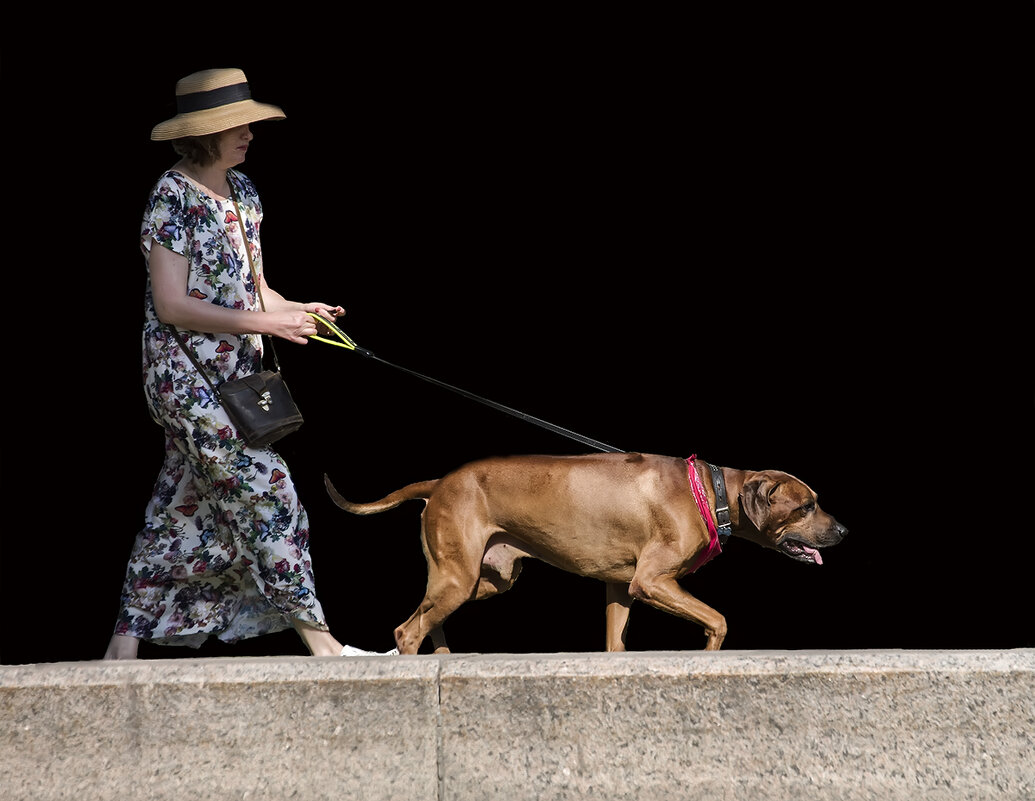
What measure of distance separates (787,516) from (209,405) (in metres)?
2.29

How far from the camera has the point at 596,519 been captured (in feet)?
19.0

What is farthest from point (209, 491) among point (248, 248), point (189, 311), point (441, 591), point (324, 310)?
point (441, 591)

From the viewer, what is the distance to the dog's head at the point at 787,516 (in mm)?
5777

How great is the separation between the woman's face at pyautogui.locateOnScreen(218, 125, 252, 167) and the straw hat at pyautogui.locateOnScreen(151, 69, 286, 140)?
59 mm

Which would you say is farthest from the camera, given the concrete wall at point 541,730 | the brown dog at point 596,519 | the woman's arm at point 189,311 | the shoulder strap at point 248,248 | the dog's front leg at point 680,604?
the brown dog at point 596,519

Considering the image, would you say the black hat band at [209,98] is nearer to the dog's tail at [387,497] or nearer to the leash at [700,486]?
the leash at [700,486]

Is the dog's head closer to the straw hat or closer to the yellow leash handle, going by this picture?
the yellow leash handle

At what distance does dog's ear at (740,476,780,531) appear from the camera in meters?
5.77

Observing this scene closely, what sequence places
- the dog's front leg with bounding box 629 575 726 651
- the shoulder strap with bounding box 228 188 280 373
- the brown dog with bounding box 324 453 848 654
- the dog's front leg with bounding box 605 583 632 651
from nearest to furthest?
1. the shoulder strap with bounding box 228 188 280 373
2. the dog's front leg with bounding box 629 575 726 651
3. the brown dog with bounding box 324 453 848 654
4. the dog's front leg with bounding box 605 583 632 651

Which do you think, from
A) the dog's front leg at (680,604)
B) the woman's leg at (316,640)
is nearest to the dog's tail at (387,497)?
the woman's leg at (316,640)

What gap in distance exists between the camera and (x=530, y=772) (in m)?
4.58


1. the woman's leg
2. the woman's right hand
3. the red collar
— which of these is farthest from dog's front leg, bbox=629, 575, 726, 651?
the woman's right hand

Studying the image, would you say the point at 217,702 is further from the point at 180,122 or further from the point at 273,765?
the point at 180,122

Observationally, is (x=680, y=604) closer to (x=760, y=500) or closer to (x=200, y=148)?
(x=760, y=500)
